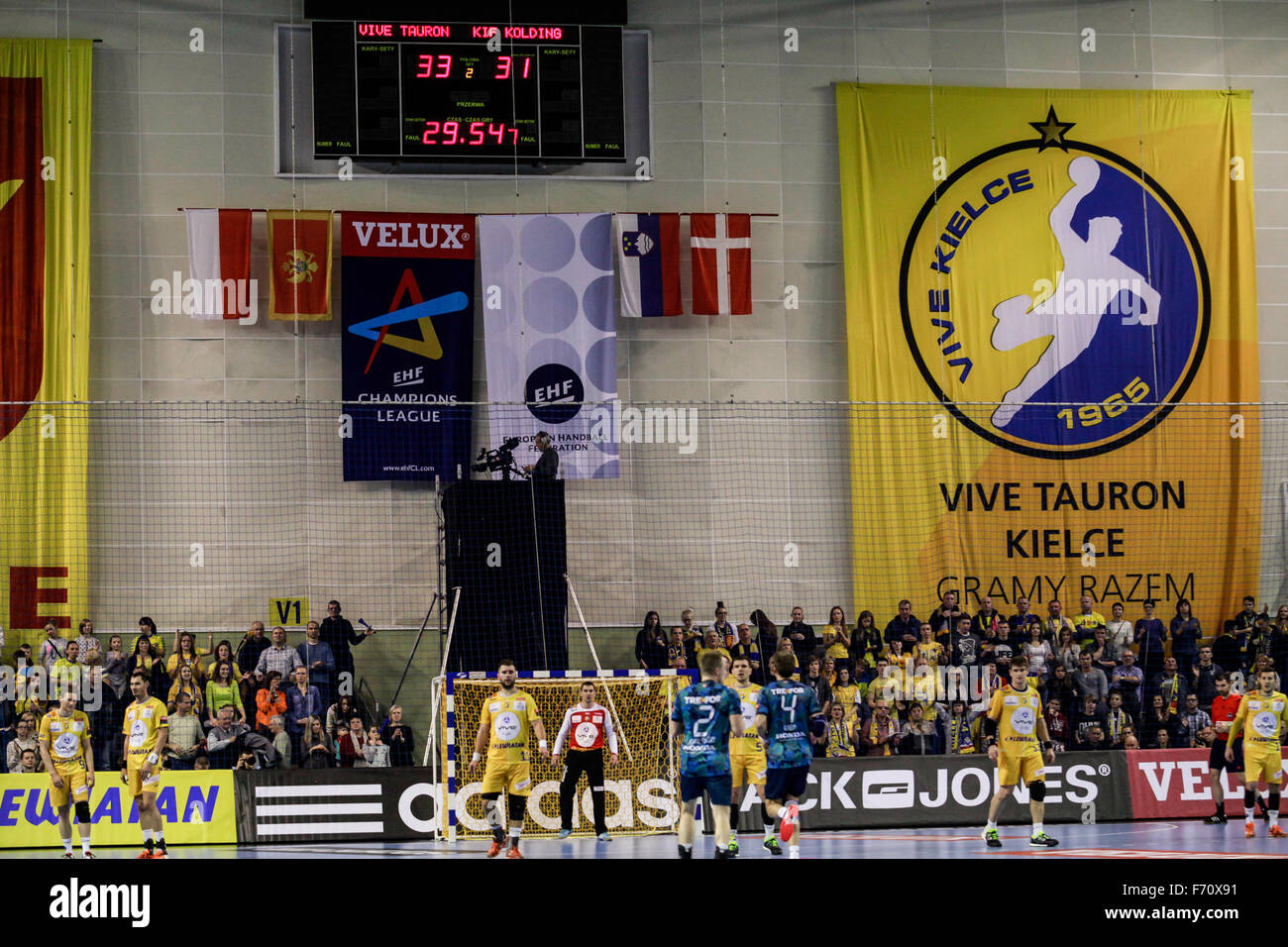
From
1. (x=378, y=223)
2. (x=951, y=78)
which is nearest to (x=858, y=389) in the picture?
(x=951, y=78)

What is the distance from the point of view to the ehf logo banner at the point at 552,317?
76.8 ft

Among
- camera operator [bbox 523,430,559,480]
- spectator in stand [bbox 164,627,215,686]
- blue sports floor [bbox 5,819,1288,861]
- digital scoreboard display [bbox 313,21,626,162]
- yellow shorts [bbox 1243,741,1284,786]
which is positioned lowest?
blue sports floor [bbox 5,819,1288,861]

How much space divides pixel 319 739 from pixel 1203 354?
16524 millimetres

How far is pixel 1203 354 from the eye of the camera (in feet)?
81.3

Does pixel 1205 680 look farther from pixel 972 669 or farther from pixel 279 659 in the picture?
pixel 279 659

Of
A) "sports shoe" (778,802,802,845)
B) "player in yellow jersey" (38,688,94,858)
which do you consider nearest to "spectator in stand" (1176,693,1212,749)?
"sports shoe" (778,802,802,845)

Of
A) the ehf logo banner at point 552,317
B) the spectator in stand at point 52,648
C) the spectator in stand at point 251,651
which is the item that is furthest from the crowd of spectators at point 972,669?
the spectator in stand at point 52,648

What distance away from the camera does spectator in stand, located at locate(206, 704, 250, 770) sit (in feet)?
59.6

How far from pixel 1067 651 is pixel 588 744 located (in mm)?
8298

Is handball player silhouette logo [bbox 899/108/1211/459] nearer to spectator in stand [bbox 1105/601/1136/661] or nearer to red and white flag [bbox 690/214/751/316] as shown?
red and white flag [bbox 690/214/751/316]

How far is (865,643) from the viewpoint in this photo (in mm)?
21188

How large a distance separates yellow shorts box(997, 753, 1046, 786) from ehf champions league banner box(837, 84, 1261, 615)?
878 centimetres

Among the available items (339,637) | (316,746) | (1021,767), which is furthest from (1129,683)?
(339,637)
